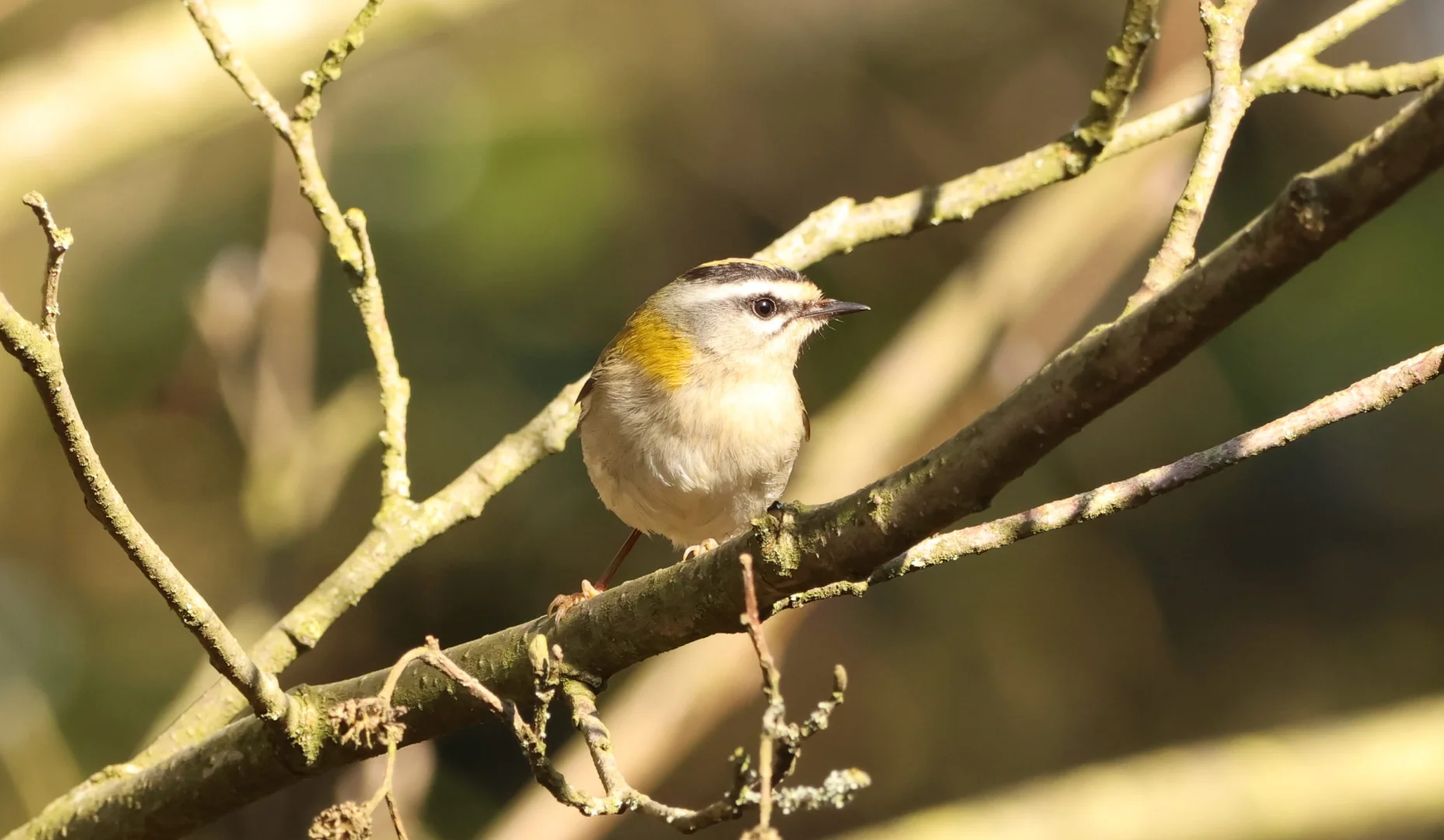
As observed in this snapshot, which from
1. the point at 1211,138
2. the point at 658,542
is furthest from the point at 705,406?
the point at 658,542

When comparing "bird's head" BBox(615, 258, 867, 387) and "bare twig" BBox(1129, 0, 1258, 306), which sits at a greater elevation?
"bird's head" BBox(615, 258, 867, 387)

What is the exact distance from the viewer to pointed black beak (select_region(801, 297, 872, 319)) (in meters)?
3.35

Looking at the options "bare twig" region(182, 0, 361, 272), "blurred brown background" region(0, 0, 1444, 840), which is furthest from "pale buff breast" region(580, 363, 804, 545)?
"blurred brown background" region(0, 0, 1444, 840)

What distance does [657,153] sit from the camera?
5707 millimetres

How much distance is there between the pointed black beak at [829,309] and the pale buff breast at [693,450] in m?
0.31

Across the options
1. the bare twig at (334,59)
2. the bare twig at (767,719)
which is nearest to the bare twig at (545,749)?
the bare twig at (767,719)

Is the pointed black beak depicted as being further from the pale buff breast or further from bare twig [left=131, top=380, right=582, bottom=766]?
bare twig [left=131, top=380, right=582, bottom=766]

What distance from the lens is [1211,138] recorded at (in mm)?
1759

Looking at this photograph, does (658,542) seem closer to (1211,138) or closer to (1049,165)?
(1049,165)

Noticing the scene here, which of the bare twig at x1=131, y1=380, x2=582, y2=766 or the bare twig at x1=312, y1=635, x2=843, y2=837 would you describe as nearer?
the bare twig at x1=312, y1=635, x2=843, y2=837

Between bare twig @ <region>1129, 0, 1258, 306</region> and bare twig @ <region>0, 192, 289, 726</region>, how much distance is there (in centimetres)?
118

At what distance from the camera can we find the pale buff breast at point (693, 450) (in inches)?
113

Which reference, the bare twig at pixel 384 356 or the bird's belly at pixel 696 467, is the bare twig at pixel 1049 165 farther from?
the bare twig at pixel 384 356

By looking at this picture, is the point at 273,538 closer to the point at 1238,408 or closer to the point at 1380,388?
the point at 1380,388
